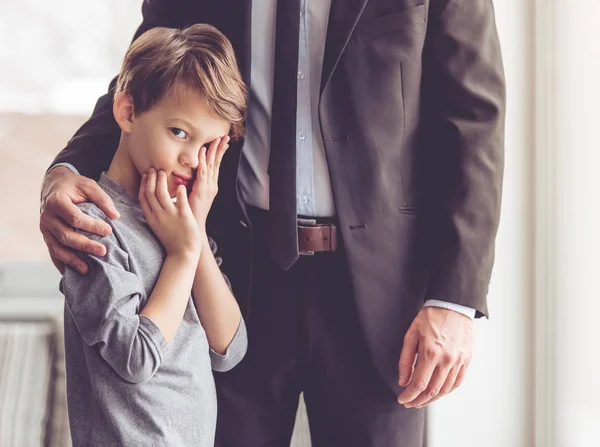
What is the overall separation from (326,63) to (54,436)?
1.53m

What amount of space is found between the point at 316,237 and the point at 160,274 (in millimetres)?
290

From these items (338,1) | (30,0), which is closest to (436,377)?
(338,1)

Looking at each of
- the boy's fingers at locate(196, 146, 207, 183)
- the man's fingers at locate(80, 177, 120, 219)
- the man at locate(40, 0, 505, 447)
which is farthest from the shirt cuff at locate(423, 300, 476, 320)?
the man's fingers at locate(80, 177, 120, 219)

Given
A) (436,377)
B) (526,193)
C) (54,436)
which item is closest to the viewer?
(436,377)

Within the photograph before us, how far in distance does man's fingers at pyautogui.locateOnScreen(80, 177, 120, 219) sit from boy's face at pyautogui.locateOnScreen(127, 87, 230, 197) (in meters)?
0.08

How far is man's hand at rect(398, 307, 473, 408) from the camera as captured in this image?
3.47ft

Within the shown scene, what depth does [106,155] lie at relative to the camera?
47.0 inches

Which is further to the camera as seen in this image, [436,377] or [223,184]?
[223,184]

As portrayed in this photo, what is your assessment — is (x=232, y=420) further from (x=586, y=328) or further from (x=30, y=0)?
(x=30, y=0)

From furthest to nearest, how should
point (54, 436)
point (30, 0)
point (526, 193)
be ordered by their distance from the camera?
point (30, 0) < point (54, 436) < point (526, 193)

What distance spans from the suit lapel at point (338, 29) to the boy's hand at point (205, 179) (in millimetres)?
211

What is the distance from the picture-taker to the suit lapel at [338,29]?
1067 millimetres

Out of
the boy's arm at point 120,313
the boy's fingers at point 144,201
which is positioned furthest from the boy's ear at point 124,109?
the boy's arm at point 120,313

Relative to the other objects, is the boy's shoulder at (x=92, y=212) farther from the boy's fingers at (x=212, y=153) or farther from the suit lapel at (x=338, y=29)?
the suit lapel at (x=338, y=29)
